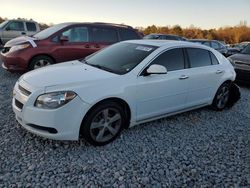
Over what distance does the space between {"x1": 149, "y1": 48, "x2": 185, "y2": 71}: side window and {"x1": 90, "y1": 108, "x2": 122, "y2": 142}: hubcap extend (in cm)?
112

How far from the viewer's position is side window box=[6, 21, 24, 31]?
14.9 m

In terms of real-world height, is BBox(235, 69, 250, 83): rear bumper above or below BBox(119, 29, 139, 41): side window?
below

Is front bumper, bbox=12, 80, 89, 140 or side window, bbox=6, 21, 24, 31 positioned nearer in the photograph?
front bumper, bbox=12, 80, 89, 140

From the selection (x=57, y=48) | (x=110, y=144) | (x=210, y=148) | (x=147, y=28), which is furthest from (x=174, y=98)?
(x=147, y=28)

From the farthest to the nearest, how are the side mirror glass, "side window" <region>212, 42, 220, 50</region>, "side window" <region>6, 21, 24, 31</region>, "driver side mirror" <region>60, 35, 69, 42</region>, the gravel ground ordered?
"side window" <region>212, 42, 220, 50</region> < "side window" <region>6, 21, 24, 31</region> < "driver side mirror" <region>60, 35, 69, 42</region> < the side mirror glass < the gravel ground

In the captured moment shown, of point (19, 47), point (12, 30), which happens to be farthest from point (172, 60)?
point (12, 30)

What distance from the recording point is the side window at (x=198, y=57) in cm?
509

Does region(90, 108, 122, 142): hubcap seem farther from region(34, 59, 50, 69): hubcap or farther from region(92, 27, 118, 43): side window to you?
region(92, 27, 118, 43): side window

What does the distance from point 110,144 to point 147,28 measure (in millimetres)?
55256

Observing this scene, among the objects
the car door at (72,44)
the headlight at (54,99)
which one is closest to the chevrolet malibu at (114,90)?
the headlight at (54,99)

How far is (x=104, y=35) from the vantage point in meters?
8.42

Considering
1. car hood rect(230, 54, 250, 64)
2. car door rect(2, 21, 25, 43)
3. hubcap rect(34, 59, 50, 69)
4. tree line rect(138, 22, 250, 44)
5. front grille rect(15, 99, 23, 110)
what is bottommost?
tree line rect(138, 22, 250, 44)

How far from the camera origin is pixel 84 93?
3598 millimetres

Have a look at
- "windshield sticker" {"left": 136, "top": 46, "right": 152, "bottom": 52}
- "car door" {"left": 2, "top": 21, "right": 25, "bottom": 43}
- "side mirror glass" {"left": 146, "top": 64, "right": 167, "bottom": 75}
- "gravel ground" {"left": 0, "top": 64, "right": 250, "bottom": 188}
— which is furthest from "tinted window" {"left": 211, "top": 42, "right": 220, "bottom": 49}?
"side mirror glass" {"left": 146, "top": 64, "right": 167, "bottom": 75}
